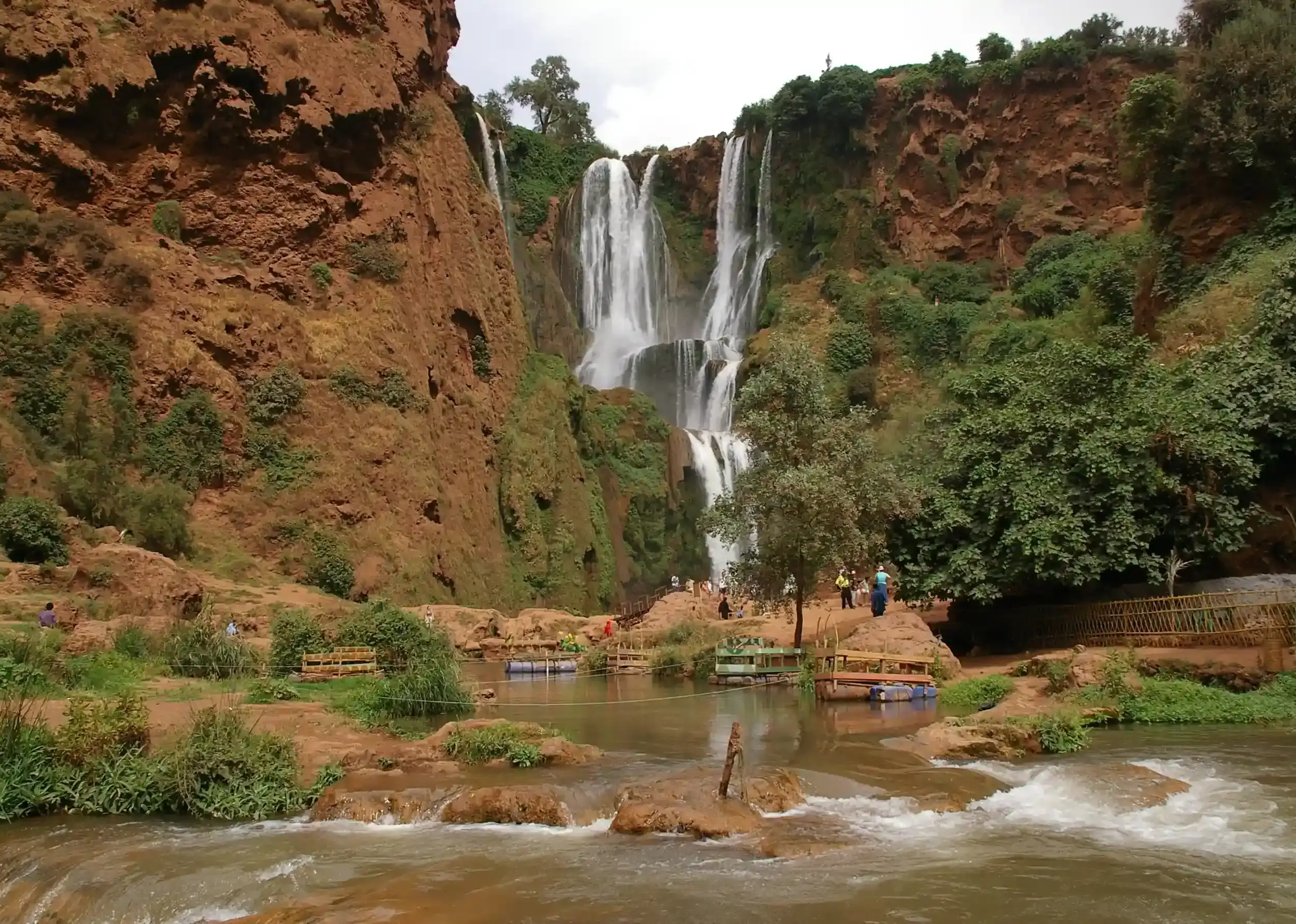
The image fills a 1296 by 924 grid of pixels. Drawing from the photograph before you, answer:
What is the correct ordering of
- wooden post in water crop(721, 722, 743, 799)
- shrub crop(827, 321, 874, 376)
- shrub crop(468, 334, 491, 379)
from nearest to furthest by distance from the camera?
1. wooden post in water crop(721, 722, 743, 799)
2. shrub crop(468, 334, 491, 379)
3. shrub crop(827, 321, 874, 376)

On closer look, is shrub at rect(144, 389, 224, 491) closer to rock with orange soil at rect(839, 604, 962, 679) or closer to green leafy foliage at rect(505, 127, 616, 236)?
rock with orange soil at rect(839, 604, 962, 679)

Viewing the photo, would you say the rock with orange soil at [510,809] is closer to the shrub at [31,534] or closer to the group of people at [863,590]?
the group of people at [863,590]

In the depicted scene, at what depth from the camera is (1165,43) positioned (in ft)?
169

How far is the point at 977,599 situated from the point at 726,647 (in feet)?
18.8

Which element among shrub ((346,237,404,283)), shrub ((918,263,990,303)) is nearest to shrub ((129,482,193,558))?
shrub ((346,237,404,283))

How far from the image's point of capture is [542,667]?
25.2 m

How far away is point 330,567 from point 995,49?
49.2 metres

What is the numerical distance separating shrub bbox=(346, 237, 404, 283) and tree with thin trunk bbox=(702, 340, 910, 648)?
52.4 feet

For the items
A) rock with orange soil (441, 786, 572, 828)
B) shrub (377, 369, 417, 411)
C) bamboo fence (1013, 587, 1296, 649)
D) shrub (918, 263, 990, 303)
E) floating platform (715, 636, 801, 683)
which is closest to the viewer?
rock with orange soil (441, 786, 572, 828)

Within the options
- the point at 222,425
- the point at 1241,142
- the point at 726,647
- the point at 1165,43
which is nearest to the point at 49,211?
the point at 222,425

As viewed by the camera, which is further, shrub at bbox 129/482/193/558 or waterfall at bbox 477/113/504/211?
waterfall at bbox 477/113/504/211

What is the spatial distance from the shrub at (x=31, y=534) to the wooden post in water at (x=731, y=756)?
16.9m

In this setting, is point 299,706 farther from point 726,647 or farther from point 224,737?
point 726,647

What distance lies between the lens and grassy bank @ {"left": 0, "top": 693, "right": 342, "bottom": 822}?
1019 centimetres
